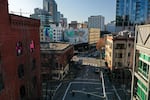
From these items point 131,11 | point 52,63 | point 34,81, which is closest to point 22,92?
point 34,81

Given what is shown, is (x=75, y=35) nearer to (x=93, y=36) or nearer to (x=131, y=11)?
(x=93, y=36)

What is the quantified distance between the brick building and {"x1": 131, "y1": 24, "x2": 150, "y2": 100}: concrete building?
1295 centimetres

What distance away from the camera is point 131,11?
91.2 metres

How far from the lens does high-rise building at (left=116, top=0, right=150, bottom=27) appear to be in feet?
294

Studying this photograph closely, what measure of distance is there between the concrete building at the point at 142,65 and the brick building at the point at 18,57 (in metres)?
12.9

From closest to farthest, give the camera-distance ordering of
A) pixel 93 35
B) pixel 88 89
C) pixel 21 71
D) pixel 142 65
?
pixel 142 65
pixel 21 71
pixel 88 89
pixel 93 35

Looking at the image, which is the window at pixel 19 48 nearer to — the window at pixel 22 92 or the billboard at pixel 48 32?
the window at pixel 22 92

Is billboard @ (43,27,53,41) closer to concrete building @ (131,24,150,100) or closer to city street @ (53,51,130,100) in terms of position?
city street @ (53,51,130,100)

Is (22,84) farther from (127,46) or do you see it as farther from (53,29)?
(53,29)

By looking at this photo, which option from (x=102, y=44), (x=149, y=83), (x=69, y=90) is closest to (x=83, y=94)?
(x=69, y=90)

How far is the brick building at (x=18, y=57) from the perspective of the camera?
16.6 metres

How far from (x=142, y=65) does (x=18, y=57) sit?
530 inches

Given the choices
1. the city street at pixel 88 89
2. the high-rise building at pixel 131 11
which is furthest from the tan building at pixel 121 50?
the high-rise building at pixel 131 11

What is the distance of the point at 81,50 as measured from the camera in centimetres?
9681
